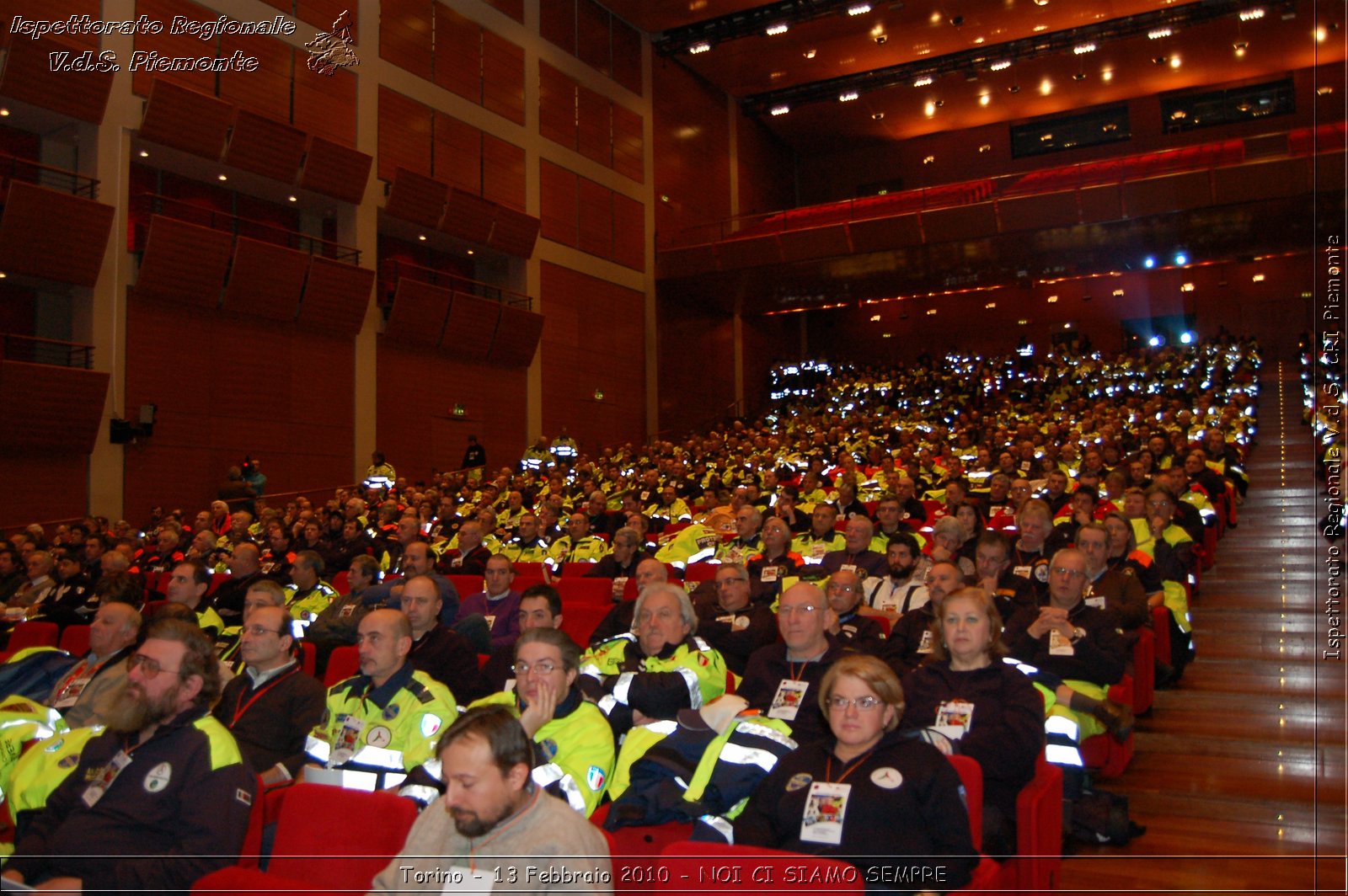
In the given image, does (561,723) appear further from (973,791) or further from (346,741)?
(973,791)

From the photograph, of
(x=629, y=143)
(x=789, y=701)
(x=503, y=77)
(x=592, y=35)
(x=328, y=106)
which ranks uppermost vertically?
(x=592, y=35)

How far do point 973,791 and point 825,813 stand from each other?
35cm

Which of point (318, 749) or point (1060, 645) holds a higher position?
point (1060, 645)

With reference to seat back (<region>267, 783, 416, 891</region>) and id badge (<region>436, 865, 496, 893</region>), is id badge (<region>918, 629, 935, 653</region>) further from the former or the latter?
id badge (<region>436, 865, 496, 893</region>)

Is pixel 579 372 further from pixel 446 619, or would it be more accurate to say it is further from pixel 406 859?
pixel 406 859

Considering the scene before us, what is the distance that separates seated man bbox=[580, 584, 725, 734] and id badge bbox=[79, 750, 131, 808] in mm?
1253

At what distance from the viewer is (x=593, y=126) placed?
16.0 meters

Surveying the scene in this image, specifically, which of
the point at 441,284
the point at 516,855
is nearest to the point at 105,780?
the point at 516,855

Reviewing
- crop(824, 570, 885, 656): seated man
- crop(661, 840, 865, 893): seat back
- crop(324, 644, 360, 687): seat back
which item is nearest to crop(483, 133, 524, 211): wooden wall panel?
crop(324, 644, 360, 687): seat back

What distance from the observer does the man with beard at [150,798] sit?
2.20 m

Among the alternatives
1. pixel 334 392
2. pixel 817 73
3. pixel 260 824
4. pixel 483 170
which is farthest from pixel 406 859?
pixel 817 73

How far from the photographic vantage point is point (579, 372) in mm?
15953

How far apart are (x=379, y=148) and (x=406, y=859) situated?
12.2 meters

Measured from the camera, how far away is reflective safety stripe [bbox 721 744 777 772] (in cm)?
250
